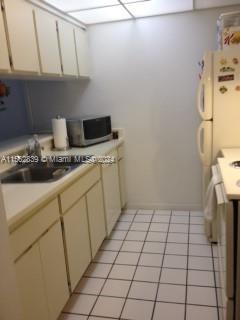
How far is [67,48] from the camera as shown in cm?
281

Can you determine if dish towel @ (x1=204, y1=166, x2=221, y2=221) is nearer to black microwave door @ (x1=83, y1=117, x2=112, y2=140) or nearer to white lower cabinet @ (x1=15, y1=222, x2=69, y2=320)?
white lower cabinet @ (x1=15, y1=222, x2=69, y2=320)

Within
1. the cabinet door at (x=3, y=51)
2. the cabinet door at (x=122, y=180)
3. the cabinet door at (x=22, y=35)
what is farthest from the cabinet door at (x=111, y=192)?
the cabinet door at (x=3, y=51)

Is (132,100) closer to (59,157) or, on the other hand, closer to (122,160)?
(122,160)

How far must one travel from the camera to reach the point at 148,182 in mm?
3568

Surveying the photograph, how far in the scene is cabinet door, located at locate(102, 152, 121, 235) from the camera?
113 inches

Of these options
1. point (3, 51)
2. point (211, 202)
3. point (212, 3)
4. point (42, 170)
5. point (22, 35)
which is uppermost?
point (212, 3)

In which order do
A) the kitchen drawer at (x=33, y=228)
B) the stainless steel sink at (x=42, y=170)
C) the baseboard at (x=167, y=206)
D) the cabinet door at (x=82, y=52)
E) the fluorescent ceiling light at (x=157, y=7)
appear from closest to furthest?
the kitchen drawer at (x=33, y=228)
the stainless steel sink at (x=42, y=170)
the fluorescent ceiling light at (x=157, y=7)
the cabinet door at (x=82, y=52)
the baseboard at (x=167, y=206)

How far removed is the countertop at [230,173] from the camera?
160 cm

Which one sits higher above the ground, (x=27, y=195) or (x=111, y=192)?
(x=27, y=195)

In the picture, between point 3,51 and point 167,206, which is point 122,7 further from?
point 167,206

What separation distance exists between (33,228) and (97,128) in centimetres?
175

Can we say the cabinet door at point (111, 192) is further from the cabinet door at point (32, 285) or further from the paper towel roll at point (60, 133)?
the cabinet door at point (32, 285)

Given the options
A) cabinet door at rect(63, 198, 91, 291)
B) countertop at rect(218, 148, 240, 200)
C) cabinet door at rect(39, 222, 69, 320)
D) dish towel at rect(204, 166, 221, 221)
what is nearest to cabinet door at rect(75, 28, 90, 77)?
cabinet door at rect(63, 198, 91, 291)

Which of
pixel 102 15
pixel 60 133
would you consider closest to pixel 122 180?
pixel 60 133
